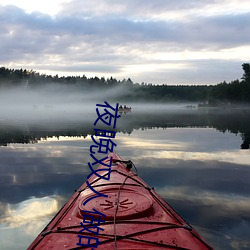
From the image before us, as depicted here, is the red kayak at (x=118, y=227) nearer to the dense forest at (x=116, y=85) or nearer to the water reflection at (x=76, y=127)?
the water reflection at (x=76, y=127)

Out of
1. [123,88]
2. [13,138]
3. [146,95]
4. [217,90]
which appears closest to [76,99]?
[123,88]

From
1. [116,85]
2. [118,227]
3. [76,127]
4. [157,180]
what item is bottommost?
[157,180]

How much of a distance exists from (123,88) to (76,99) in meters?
30.6

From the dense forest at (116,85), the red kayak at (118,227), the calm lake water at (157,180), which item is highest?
the dense forest at (116,85)

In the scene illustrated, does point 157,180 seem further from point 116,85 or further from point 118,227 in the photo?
point 116,85

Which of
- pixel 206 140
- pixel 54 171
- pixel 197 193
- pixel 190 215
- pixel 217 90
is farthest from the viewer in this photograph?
pixel 217 90

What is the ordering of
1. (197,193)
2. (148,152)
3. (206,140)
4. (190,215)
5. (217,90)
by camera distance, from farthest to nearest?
(217,90)
(206,140)
(148,152)
(197,193)
(190,215)

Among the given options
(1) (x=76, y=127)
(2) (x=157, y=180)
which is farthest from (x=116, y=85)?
(2) (x=157, y=180)

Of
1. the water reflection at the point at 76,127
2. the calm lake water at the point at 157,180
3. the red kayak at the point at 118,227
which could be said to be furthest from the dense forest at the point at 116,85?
the red kayak at the point at 118,227

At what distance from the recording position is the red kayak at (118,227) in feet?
14.4

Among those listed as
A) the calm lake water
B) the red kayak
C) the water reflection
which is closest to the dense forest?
the water reflection

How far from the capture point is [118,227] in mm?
4887

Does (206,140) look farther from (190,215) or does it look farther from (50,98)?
(50,98)

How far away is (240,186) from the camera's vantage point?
34.6 feet
